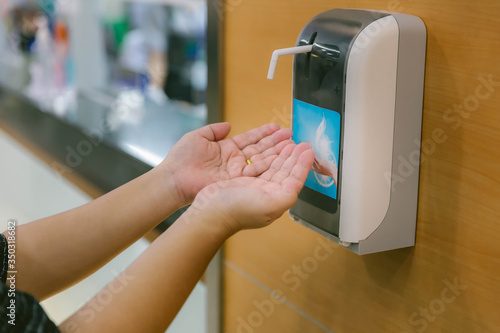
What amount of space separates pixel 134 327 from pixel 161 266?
0.07 m

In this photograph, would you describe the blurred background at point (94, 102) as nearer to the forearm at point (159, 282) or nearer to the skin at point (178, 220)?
the skin at point (178, 220)

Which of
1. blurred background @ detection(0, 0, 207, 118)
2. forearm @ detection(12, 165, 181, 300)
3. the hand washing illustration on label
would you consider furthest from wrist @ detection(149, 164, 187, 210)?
blurred background @ detection(0, 0, 207, 118)

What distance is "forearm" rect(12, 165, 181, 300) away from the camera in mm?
848

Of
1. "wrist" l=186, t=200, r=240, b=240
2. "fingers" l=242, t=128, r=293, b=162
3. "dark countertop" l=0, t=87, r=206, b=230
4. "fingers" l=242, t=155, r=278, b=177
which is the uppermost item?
"fingers" l=242, t=128, r=293, b=162

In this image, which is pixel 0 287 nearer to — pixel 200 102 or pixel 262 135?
pixel 262 135

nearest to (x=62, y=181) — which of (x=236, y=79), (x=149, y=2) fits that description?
(x=149, y=2)

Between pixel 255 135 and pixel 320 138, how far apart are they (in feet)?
0.45

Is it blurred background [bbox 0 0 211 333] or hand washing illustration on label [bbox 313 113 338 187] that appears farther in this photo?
blurred background [bbox 0 0 211 333]

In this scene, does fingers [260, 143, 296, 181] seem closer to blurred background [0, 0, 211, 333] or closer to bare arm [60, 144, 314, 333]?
bare arm [60, 144, 314, 333]

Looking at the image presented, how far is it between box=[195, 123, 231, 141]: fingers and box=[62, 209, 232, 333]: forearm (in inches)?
8.1

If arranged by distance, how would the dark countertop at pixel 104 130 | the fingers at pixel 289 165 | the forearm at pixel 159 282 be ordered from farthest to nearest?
the dark countertop at pixel 104 130 < the fingers at pixel 289 165 < the forearm at pixel 159 282

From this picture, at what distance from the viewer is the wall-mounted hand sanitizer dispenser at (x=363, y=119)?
0.69 m

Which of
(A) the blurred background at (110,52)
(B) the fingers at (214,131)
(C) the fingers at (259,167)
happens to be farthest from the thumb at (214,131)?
(A) the blurred background at (110,52)

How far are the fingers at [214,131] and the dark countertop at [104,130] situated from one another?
1.76 ft
